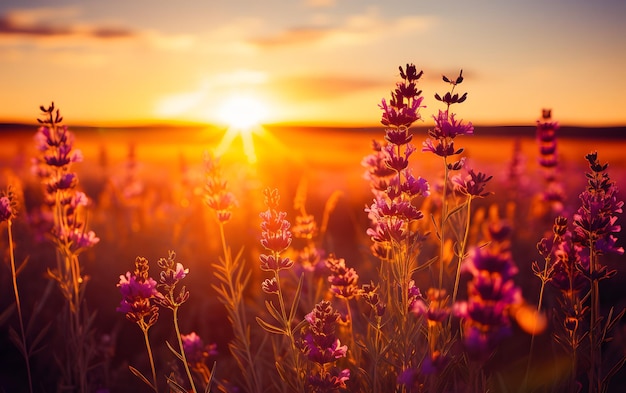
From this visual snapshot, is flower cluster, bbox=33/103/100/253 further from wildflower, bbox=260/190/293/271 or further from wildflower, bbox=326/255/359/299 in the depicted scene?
wildflower, bbox=326/255/359/299

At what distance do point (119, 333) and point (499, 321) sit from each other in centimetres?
466

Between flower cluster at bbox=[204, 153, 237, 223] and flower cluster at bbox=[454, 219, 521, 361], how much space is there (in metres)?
1.78

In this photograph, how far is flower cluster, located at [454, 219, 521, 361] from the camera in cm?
165

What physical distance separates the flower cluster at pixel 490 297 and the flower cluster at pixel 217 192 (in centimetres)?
178

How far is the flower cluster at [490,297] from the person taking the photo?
1.65 m

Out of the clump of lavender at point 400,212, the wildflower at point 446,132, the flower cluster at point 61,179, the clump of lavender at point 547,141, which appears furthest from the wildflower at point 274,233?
the clump of lavender at point 547,141

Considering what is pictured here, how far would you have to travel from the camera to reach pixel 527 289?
242 inches

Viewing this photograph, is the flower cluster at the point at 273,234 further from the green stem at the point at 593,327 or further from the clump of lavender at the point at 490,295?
the green stem at the point at 593,327

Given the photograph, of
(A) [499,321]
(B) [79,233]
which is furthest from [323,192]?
(A) [499,321]

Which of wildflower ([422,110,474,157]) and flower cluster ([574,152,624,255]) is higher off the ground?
wildflower ([422,110,474,157])

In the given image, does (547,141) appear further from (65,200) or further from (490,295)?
(65,200)

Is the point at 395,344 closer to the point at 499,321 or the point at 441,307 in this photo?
the point at 441,307

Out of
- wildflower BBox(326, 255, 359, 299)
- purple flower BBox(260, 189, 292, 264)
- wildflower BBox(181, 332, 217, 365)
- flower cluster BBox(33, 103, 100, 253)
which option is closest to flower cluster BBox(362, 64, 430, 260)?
wildflower BBox(326, 255, 359, 299)

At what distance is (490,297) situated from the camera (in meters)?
1.67
